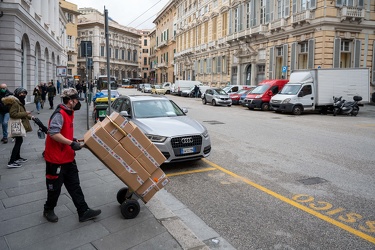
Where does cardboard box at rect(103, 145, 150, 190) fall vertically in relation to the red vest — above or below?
below

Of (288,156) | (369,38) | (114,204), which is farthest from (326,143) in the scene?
(369,38)

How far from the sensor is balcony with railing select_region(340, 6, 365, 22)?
82.2 feet

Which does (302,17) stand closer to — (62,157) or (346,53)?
(346,53)

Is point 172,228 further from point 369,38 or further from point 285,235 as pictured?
point 369,38

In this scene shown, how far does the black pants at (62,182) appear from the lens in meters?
4.09

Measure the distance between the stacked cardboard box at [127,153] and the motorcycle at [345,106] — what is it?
1787cm

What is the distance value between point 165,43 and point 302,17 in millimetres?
50089

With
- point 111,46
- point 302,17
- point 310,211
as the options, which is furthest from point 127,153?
point 111,46

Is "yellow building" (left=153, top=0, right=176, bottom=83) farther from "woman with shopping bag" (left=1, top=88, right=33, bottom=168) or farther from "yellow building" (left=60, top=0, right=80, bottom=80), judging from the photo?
"woman with shopping bag" (left=1, top=88, right=33, bottom=168)

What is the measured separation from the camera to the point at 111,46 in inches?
3706

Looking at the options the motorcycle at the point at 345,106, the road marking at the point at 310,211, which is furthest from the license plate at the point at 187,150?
the motorcycle at the point at 345,106

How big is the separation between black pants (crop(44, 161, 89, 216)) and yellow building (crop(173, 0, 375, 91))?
81.6 feet

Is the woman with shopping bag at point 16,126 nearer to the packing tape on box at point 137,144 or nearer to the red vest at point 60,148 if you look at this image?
the red vest at point 60,148

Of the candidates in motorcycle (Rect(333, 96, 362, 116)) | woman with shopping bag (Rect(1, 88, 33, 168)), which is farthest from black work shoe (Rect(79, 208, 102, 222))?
motorcycle (Rect(333, 96, 362, 116))
